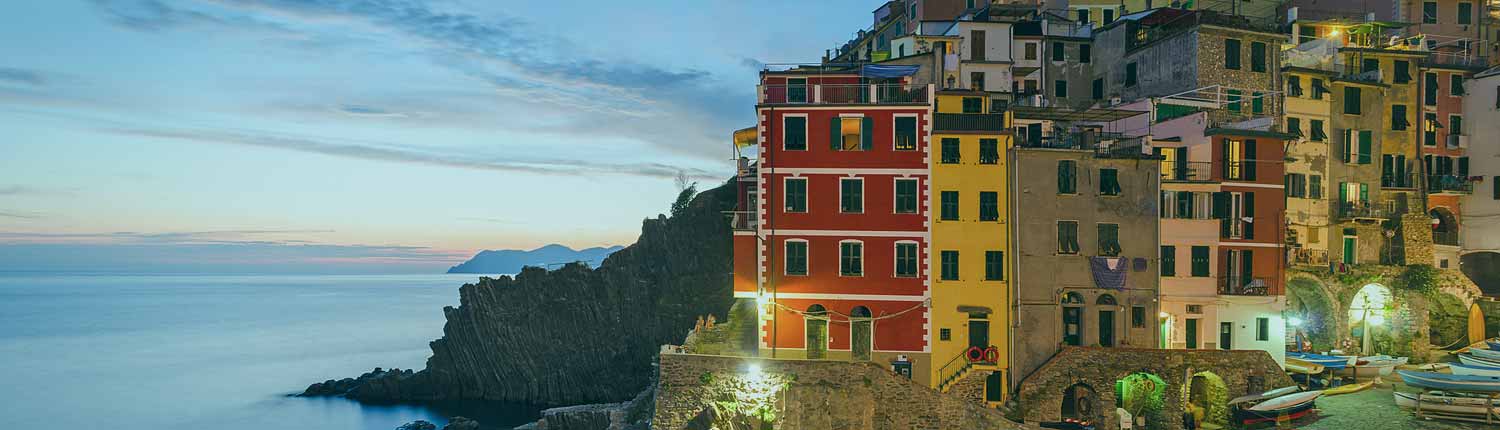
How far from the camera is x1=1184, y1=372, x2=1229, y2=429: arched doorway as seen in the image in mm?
40250

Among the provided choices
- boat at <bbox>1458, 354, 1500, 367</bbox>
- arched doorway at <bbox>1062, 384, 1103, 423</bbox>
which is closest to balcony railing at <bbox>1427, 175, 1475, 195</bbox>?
boat at <bbox>1458, 354, 1500, 367</bbox>

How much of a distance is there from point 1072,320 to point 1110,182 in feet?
18.8

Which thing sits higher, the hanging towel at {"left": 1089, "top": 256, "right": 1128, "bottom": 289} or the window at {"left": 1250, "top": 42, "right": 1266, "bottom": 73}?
the window at {"left": 1250, "top": 42, "right": 1266, "bottom": 73}

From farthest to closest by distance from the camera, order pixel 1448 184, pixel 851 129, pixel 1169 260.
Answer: pixel 1448 184 < pixel 1169 260 < pixel 851 129

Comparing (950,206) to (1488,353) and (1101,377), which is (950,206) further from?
(1488,353)

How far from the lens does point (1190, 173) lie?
142 feet

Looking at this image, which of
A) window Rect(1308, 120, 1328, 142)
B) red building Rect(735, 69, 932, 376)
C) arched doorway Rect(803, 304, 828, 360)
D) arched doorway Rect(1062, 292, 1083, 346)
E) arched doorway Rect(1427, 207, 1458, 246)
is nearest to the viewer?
red building Rect(735, 69, 932, 376)

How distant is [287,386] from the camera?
9338cm

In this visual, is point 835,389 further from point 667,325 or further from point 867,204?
point 667,325

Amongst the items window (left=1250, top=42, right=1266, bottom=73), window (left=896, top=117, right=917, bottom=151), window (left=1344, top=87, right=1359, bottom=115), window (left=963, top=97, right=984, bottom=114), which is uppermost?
window (left=1250, top=42, right=1266, bottom=73)

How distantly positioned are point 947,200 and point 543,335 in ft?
156

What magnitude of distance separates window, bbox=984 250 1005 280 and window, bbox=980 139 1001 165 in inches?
140

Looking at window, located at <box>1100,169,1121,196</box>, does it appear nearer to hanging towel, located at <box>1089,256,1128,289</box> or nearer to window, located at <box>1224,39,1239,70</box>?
hanging towel, located at <box>1089,256,1128,289</box>

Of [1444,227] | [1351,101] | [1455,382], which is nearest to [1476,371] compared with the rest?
[1455,382]
